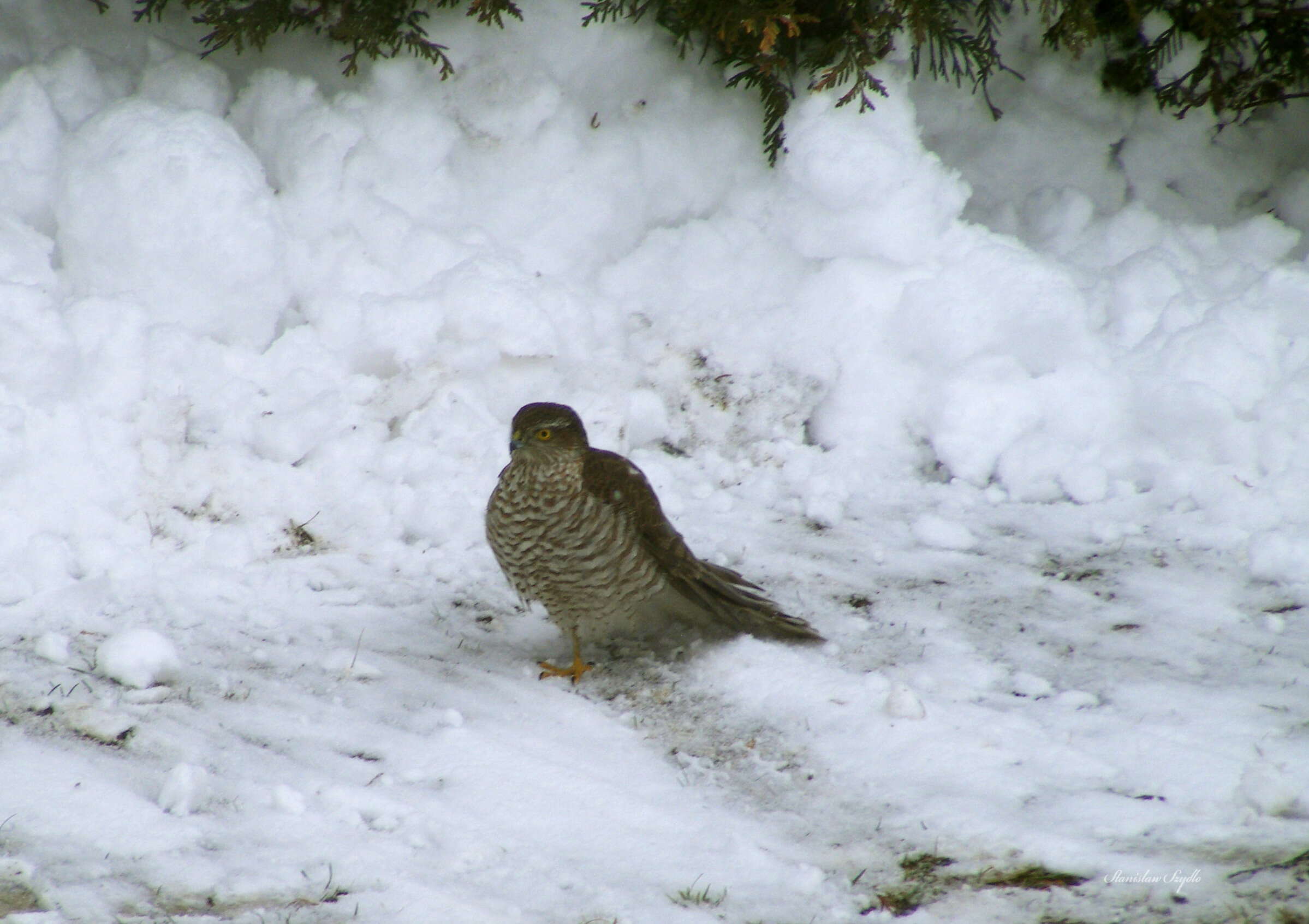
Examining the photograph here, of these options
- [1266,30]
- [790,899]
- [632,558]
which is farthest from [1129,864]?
[1266,30]

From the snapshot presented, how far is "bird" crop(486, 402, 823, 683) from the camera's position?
3.88m

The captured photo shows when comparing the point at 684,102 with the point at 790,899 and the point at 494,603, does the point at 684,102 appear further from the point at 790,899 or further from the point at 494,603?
the point at 790,899

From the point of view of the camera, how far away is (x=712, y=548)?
16.0 feet

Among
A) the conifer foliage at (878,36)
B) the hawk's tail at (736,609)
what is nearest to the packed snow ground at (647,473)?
the hawk's tail at (736,609)

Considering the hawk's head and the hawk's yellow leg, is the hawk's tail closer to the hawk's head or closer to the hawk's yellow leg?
the hawk's yellow leg

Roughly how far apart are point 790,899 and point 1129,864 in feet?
2.73

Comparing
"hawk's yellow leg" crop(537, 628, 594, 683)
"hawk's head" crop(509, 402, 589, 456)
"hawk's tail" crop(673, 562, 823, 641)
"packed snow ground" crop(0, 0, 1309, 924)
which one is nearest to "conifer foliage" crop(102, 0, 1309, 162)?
"packed snow ground" crop(0, 0, 1309, 924)

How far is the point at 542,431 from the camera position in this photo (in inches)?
153

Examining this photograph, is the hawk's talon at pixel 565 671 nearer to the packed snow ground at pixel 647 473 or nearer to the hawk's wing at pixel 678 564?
the packed snow ground at pixel 647 473

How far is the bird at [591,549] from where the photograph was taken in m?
3.88

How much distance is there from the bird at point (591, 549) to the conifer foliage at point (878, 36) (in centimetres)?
249

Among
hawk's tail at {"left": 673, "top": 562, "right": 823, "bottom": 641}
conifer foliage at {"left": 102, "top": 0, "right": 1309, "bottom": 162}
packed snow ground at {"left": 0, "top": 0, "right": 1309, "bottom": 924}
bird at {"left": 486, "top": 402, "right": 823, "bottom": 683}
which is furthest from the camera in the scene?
conifer foliage at {"left": 102, "top": 0, "right": 1309, "bottom": 162}

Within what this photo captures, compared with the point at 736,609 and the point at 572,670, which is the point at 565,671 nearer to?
the point at 572,670

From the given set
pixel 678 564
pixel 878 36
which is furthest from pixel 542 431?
pixel 878 36
